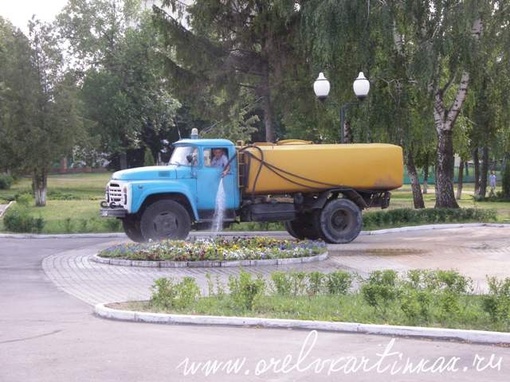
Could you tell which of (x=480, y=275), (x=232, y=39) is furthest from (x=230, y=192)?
(x=232, y=39)

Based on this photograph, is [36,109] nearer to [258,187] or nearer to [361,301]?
[258,187]

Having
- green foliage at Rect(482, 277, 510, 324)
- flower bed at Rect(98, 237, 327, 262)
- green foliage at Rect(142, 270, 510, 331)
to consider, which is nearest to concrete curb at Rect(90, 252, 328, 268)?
flower bed at Rect(98, 237, 327, 262)

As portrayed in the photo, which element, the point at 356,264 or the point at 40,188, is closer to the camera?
the point at 356,264

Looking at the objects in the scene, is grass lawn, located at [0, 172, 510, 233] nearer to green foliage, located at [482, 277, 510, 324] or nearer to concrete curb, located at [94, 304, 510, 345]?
concrete curb, located at [94, 304, 510, 345]

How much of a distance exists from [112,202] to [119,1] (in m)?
57.9

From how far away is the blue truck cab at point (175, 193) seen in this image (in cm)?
1942

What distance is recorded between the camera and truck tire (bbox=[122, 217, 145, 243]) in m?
20.0

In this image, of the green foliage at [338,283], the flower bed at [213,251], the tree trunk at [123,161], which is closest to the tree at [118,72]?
the tree trunk at [123,161]

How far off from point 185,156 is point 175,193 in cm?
108

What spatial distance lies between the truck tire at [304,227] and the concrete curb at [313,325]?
462 inches

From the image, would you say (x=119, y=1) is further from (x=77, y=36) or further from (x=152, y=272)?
(x=152, y=272)

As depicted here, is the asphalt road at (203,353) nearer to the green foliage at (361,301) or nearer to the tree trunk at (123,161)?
the green foliage at (361,301)

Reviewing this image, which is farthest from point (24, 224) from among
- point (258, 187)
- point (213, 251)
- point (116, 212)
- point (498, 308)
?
point (498, 308)

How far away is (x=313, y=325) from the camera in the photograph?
9227 millimetres
